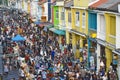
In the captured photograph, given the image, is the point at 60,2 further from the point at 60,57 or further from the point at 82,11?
the point at 60,57

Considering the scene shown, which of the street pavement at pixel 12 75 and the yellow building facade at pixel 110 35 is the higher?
the yellow building facade at pixel 110 35

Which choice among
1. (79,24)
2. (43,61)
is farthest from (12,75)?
(79,24)

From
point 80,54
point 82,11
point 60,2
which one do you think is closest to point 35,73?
point 80,54

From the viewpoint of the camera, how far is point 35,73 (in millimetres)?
30656

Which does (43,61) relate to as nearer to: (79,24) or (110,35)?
(110,35)

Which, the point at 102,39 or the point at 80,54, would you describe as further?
the point at 80,54

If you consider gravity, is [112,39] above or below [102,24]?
below

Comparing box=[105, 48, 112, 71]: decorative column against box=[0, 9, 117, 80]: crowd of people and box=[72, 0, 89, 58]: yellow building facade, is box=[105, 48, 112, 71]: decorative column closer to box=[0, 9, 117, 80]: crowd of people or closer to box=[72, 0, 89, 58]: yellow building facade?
box=[0, 9, 117, 80]: crowd of people

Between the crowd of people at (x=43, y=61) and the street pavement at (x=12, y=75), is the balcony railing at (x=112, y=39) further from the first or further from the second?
the street pavement at (x=12, y=75)

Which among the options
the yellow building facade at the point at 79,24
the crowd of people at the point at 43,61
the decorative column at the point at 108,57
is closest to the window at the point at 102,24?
the decorative column at the point at 108,57

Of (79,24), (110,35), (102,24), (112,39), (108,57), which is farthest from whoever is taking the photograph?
(79,24)

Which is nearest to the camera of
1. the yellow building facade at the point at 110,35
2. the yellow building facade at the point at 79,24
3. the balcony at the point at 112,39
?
the balcony at the point at 112,39

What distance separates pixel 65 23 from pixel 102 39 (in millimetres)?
13747

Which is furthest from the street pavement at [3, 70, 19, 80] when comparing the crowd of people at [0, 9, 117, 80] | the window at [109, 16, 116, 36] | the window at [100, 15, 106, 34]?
the window at [109, 16, 116, 36]
